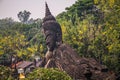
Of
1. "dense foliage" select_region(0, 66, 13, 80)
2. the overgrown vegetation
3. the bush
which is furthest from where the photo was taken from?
the overgrown vegetation

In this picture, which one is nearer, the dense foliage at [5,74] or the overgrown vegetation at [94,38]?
the dense foliage at [5,74]

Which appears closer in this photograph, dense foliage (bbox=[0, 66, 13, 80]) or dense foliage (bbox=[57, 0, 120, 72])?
dense foliage (bbox=[0, 66, 13, 80])

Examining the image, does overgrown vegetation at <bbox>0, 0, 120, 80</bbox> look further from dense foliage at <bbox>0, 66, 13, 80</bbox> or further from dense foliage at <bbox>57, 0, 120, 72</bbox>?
dense foliage at <bbox>0, 66, 13, 80</bbox>

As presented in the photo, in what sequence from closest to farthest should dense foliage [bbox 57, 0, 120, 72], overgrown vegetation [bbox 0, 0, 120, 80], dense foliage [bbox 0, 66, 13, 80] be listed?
dense foliage [bbox 0, 66, 13, 80] < dense foliage [bbox 57, 0, 120, 72] < overgrown vegetation [bbox 0, 0, 120, 80]

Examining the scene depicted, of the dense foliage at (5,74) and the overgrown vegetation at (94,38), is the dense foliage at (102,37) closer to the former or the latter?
the overgrown vegetation at (94,38)

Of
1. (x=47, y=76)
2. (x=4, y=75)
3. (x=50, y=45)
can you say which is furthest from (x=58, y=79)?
(x=50, y=45)

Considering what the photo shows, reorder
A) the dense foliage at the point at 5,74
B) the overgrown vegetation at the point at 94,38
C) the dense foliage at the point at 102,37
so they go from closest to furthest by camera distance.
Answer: the dense foliage at the point at 5,74, the dense foliage at the point at 102,37, the overgrown vegetation at the point at 94,38

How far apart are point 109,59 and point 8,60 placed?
1542 centimetres

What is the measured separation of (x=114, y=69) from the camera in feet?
86.8

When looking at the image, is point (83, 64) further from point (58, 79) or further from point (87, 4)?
point (87, 4)

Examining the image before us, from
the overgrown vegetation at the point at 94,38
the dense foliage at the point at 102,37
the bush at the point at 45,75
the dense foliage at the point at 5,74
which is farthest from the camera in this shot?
the overgrown vegetation at the point at 94,38

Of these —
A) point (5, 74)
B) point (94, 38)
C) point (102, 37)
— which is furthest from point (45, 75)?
point (94, 38)

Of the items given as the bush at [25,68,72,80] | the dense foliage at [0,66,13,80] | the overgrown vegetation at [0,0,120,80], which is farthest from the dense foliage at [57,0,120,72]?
the dense foliage at [0,66,13,80]

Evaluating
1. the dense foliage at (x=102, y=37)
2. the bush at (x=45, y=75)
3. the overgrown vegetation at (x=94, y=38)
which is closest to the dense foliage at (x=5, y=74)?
the bush at (x=45, y=75)
